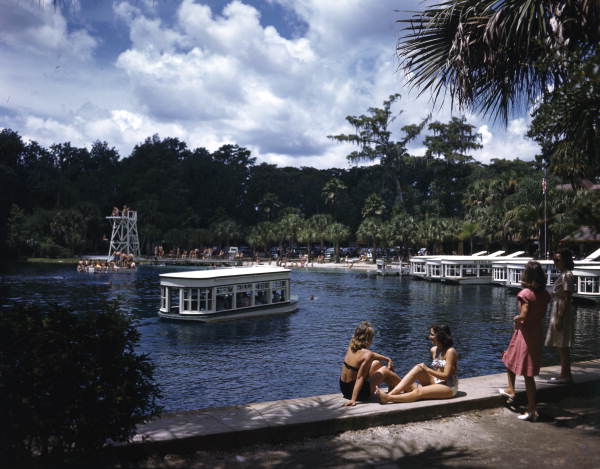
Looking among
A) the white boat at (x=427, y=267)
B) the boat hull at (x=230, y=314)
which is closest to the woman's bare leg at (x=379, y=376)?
the boat hull at (x=230, y=314)

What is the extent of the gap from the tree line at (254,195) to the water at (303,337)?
2937 cm

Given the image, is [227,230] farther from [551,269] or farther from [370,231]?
[551,269]

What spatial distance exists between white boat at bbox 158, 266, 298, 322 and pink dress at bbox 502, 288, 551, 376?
23022 mm

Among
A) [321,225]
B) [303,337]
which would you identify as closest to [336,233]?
[321,225]

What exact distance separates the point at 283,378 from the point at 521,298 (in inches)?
465

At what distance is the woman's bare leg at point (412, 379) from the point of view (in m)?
8.41

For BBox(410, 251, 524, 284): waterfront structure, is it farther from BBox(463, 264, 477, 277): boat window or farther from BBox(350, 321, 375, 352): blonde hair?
BBox(350, 321, 375, 352): blonde hair

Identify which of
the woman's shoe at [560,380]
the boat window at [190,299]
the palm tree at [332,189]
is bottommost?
the boat window at [190,299]

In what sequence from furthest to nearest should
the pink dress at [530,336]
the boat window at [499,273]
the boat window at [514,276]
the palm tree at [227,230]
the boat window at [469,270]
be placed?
the palm tree at [227,230] → the boat window at [469,270] → the boat window at [499,273] → the boat window at [514,276] → the pink dress at [530,336]

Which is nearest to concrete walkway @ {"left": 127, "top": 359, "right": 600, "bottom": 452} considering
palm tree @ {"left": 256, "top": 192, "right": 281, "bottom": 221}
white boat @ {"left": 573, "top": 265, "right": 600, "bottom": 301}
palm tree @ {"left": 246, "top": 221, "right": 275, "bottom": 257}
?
white boat @ {"left": 573, "top": 265, "right": 600, "bottom": 301}

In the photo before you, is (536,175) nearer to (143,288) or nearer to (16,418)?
(143,288)

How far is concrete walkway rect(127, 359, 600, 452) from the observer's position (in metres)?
6.27

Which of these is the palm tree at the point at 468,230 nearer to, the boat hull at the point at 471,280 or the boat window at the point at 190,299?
the boat hull at the point at 471,280

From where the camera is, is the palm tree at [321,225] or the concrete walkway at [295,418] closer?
the concrete walkway at [295,418]
